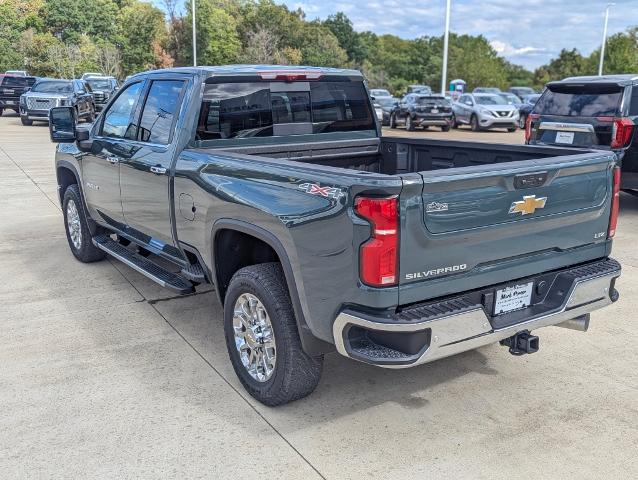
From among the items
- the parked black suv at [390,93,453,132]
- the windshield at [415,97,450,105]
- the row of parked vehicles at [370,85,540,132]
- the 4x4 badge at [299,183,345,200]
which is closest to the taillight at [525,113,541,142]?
the 4x4 badge at [299,183,345,200]

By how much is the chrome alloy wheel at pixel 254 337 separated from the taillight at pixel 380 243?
87 cm

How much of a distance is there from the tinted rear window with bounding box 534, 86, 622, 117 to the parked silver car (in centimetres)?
1541

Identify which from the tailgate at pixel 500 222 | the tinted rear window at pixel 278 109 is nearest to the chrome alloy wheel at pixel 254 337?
the tailgate at pixel 500 222

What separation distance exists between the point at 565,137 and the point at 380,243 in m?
6.91

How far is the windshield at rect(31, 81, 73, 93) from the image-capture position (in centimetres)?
2457

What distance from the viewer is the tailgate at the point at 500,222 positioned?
2.96 m

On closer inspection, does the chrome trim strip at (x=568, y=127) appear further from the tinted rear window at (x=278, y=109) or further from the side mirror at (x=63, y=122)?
the side mirror at (x=63, y=122)

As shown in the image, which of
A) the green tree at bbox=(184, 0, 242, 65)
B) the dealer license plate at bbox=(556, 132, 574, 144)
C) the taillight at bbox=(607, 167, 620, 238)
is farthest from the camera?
the green tree at bbox=(184, 0, 242, 65)

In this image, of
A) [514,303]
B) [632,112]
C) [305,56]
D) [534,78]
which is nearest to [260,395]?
[514,303]

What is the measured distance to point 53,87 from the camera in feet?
81.0

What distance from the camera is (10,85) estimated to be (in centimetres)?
2972

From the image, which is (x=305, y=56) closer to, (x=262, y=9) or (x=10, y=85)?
(x=262, y=9)

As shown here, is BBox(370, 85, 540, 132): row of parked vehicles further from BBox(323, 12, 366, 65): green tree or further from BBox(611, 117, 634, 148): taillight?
BBox(323, 12, 366, 65): green tree

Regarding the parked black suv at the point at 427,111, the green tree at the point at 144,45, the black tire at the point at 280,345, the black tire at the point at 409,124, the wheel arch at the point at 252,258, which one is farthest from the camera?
the green tree at the point at 144,45
